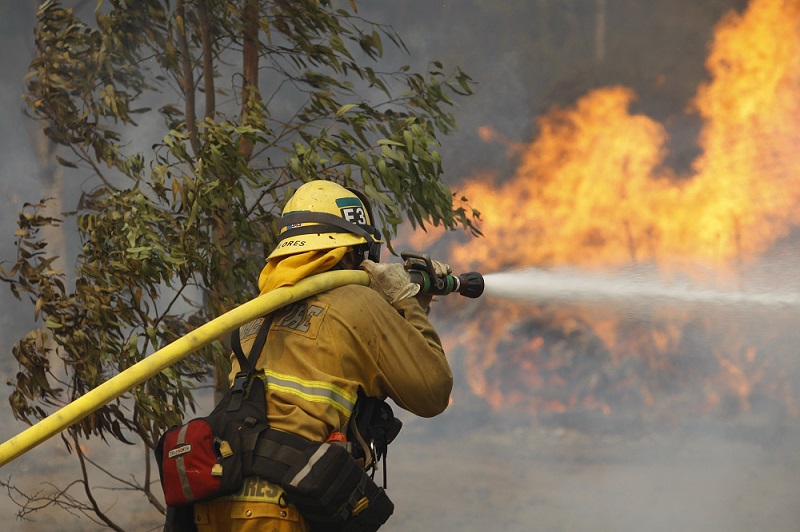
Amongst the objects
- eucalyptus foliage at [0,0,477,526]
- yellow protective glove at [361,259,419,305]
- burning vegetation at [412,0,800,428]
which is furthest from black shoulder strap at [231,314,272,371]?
burning vegetation at [412,0,800,428]

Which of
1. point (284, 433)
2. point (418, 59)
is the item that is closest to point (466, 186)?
point (418, 59)

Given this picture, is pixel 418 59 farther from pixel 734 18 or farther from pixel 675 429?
pixel 675 429

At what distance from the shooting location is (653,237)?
19.8ft

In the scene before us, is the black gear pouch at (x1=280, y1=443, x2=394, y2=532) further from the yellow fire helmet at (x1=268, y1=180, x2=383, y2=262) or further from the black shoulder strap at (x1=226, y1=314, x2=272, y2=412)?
the yellow fire helmet at (x1=268, y1=180, x2=383, y2=262)

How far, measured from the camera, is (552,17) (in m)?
6.18

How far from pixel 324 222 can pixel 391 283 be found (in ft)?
0.79

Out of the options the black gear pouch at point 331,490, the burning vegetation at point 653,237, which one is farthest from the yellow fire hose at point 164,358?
the burning vegetation at point 653,237

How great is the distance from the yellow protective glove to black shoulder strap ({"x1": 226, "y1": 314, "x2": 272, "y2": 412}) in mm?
321

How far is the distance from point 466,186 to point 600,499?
202 cm

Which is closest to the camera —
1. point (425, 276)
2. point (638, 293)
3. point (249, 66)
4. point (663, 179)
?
point (425, 276)

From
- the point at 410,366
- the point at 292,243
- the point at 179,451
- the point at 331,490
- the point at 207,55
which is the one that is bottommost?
the point at 331,490

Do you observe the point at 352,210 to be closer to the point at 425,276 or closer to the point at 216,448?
the point at 425,276

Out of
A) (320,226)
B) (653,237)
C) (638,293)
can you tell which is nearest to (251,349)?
(320,226)

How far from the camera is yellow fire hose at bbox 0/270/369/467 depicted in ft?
7.79
